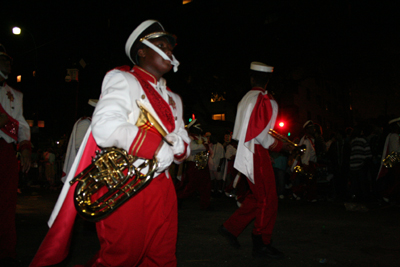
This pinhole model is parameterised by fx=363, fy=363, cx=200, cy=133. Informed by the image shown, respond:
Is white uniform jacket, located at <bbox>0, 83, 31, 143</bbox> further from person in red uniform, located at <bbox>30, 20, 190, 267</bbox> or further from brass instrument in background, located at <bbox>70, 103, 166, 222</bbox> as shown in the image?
brass instrument in background, located at <bbox>70, 103, 166, 222</bbox>

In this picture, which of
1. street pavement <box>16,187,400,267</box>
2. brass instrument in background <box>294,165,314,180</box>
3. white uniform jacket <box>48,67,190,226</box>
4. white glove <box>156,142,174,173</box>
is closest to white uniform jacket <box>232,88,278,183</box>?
street pavement <box>16,187,400,267</box>

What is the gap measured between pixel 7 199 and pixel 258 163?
2726 mm

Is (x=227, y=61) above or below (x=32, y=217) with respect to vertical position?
above

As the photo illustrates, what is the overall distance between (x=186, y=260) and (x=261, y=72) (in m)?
2.48

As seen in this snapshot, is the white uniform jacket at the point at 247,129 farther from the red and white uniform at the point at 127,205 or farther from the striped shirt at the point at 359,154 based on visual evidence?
the striped shirt at the point at 359,154

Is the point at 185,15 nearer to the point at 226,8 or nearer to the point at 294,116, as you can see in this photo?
the point at 226,8

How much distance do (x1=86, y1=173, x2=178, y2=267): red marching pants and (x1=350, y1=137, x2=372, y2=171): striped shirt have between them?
8.36m

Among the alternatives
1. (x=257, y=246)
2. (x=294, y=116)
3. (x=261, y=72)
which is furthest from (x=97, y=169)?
(x=294, y=116)

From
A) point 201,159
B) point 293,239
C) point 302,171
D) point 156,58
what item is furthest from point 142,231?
point 302,171

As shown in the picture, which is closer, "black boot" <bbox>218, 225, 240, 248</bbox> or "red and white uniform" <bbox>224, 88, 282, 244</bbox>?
"red and white uniform" <bbox>224, 88, 282, 244</bbox>

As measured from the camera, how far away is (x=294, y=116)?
32.0 metres

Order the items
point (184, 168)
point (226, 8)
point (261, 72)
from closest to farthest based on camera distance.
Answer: point (261, 72) → point (184, 168) → point (226, 8)

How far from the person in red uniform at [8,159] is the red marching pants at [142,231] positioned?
1.79 metres

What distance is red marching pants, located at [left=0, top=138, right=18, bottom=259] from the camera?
11.6 ft
